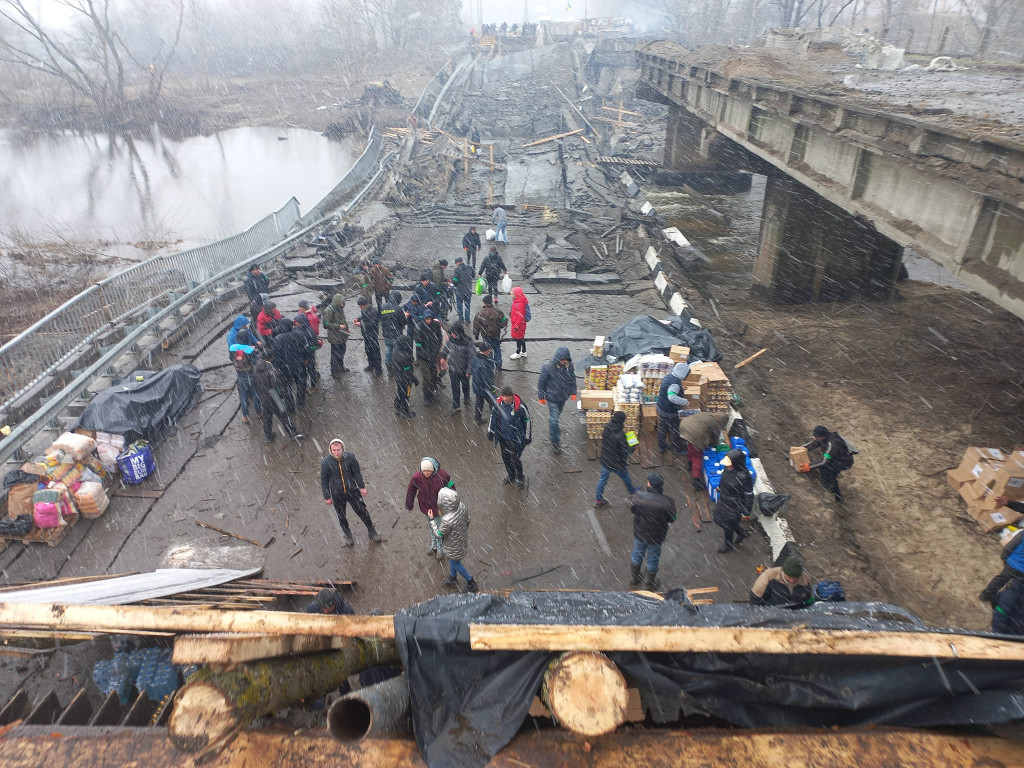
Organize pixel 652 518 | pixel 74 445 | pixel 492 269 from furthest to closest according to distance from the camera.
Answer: pixel 492 269, pixel 74 445, pixel 652 518

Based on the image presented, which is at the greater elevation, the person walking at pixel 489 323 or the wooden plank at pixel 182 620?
the wooden plank at pixel 182 620

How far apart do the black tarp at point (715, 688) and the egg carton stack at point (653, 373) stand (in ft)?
20.7

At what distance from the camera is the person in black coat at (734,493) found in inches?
251

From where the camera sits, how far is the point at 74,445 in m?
7.57

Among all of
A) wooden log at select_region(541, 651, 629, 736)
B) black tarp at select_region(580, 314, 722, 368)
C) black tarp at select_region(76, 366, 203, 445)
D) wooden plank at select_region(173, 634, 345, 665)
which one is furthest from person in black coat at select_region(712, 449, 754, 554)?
black tarp at select_region(76, 366, 203, 445)

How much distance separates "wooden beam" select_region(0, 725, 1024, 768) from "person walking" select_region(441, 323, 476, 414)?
277 inches

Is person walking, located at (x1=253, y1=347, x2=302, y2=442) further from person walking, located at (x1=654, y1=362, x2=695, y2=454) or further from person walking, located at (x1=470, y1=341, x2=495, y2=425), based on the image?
person walking, located at (x1=654, y1=362, x2=695, y2=454)

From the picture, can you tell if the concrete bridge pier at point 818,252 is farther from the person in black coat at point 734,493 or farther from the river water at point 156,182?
the river water at point 156,182

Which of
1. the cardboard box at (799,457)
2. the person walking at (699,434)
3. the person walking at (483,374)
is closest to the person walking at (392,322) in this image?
the person walking at (483,374)

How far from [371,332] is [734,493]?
681 centimetres

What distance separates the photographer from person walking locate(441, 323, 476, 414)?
900 centimetres

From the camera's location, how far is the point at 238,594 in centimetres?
494

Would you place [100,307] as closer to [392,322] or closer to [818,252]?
[392,322]

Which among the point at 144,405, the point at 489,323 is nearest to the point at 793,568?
the point at 489,323
